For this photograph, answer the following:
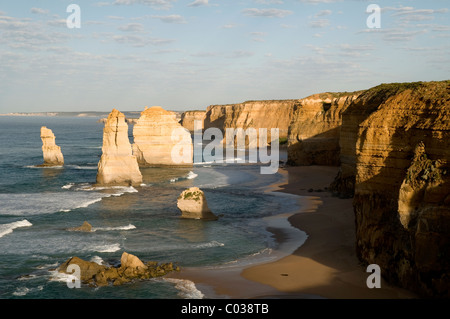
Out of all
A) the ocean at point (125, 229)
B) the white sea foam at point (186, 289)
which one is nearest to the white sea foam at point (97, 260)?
the ocean at point (125, 229)


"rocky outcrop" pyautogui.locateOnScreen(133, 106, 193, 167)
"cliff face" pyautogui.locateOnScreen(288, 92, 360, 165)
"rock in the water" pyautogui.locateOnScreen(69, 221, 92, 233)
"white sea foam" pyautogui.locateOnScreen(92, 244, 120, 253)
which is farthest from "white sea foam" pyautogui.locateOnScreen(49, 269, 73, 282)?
"rocky outcrop" pyautogui.locateOnScreen(133, 106, 193, 167)

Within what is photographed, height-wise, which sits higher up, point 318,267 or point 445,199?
point 445,199

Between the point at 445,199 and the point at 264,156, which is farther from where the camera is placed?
the point at 264,156

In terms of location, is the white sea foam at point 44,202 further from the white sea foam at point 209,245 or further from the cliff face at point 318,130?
the cliff face at point 318,130
